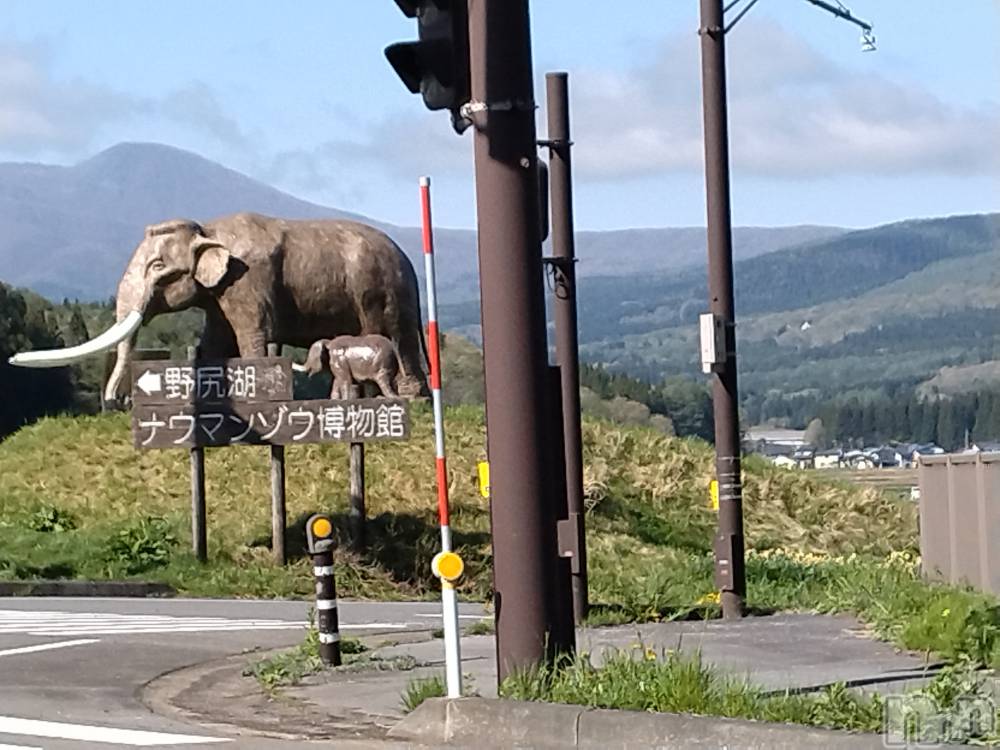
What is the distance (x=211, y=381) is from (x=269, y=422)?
83 centimetres

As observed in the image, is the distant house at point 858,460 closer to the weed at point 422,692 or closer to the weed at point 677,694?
the weed at point 422,692

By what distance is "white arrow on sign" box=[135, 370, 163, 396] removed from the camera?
72.8ft

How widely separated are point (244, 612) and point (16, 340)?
44.0 meters

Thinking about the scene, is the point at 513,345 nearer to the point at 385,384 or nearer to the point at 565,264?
the point at 565,264

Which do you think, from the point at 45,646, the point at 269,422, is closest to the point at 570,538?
the point at 45,646

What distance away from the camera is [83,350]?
1003 inches

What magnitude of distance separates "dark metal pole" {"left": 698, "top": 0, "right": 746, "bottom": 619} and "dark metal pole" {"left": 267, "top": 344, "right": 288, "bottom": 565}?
758cm

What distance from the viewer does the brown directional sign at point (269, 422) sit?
22.0m

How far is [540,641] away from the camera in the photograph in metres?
9.56

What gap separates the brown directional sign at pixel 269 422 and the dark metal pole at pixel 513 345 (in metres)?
12.7

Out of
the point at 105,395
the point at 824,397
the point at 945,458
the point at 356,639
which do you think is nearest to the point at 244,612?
the point at 356,639

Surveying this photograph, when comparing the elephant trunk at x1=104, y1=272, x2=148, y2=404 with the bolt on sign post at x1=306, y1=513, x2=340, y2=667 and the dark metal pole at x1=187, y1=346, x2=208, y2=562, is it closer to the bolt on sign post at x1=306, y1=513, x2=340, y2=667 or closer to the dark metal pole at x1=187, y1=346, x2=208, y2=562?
the dark metal pole at x1=187, y1=346, x2=208, y2=562

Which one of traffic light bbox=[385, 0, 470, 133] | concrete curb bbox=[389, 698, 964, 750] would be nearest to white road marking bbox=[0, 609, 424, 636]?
concrete curb bbox=[389, 698, 964, 750]

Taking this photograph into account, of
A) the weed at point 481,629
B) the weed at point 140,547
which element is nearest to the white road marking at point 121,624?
the weed at point 481,629
